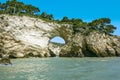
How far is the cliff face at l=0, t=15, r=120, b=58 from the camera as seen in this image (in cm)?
6141

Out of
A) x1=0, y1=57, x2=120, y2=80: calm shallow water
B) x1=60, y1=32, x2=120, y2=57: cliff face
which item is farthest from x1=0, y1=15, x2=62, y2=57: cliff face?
x1=0, y1=57, x2=120, y2=80: calm shallow water

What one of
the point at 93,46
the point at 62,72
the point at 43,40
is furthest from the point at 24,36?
the point at 62,72

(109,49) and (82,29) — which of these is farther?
(82,29)

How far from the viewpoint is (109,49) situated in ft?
216

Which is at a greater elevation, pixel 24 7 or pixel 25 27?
pixel 24 7

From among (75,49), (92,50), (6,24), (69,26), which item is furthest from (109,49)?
(6,24)

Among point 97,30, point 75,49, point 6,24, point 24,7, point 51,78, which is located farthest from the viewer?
point 24,7

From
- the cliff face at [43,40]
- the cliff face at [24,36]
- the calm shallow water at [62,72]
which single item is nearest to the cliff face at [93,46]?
the cliff face at [43,40]

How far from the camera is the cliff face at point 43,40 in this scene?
61.4 m

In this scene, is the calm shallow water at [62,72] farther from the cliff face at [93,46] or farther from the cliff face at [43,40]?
the cliff face at [93,46]

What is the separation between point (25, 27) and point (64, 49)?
11.2 m

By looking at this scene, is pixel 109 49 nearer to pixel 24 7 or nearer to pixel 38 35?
pixel 38 35

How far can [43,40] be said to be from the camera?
218 feet

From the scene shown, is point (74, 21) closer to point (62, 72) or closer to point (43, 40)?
point (43, 40)
